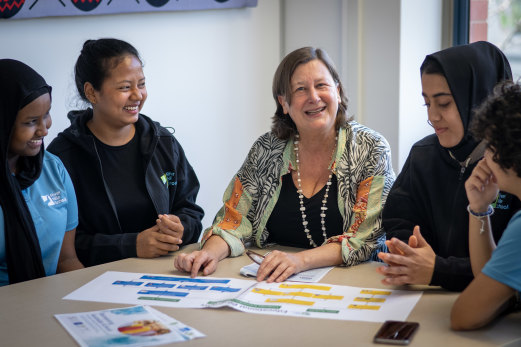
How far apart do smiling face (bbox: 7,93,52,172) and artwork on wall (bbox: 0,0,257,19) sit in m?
0.90

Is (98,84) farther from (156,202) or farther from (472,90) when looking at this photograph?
(472,90)

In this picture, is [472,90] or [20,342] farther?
[472,90]

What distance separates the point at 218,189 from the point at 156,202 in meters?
1.25

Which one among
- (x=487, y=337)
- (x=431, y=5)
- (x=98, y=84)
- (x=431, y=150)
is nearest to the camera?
(x=487, y=337)

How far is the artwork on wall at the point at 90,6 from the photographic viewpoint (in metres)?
3.11

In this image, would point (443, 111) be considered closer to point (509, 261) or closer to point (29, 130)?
point (509, 261)

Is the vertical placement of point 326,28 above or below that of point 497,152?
above

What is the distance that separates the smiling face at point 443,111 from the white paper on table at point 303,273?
555 millimetres

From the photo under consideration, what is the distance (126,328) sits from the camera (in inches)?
69.9

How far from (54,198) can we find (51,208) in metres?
0.04

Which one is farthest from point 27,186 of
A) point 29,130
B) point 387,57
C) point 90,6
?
point 387,57

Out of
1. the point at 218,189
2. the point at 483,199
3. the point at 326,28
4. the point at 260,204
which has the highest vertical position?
the point at 326,28

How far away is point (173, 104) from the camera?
381 centimetres

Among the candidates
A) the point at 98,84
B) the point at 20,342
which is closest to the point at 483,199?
the point at 20,342
